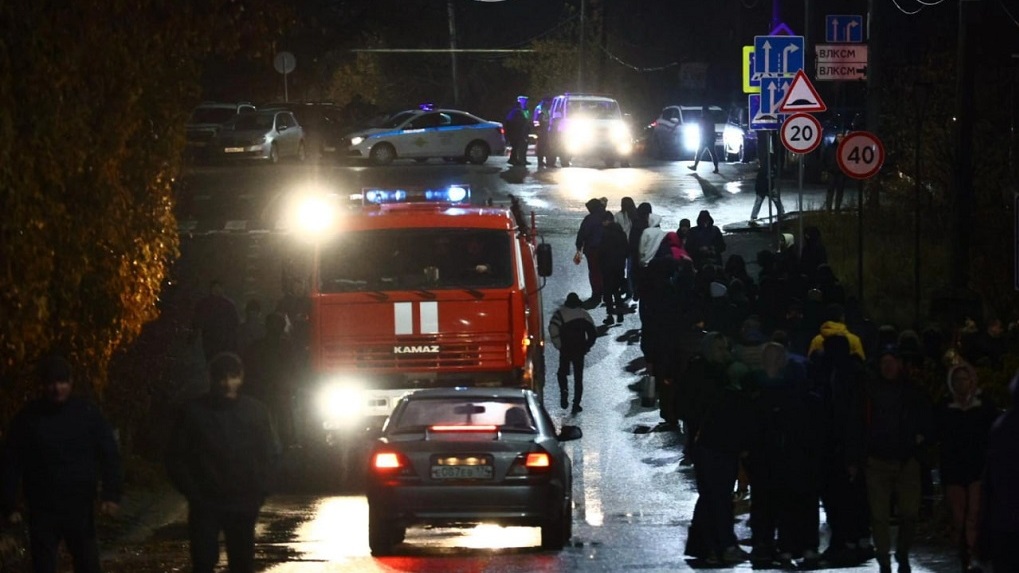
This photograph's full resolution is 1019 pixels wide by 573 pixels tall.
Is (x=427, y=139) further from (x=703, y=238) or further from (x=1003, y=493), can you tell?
(x=1003, y=493)

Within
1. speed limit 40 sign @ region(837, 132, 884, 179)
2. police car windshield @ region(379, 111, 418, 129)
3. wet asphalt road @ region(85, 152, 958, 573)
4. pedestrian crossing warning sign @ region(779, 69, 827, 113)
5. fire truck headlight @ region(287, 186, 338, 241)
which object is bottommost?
wet asphalt road @ region(85, 152, 958, 573)

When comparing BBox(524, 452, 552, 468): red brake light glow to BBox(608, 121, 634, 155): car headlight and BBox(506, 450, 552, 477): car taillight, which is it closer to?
BBox(506, 450, 552, 477): car taillight

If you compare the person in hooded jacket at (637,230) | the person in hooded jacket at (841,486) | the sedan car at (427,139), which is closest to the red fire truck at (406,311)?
the person in hooded jacket at (841,486)

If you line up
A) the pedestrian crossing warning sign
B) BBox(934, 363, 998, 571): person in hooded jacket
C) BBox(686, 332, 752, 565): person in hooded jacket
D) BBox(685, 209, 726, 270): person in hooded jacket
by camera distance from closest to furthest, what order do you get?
BBox(934, 363, 998, 571): person in hooded jacket, BBox(686, 332, 752, 565): person in hooded jacket, the pedestrian crossing warning sign, BBox(685, 209, 726, 270): person in hooded jacket

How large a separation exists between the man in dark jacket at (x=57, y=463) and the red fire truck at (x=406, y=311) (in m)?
7.23

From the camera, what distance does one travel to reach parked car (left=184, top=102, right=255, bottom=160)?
1828 inches

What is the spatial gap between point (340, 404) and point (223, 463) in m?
7.85

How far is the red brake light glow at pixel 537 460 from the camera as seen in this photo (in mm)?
13680

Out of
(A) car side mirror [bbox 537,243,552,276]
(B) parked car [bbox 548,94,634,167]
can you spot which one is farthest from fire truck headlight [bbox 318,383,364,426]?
(B) parked car [bbox 548,94,634,167]

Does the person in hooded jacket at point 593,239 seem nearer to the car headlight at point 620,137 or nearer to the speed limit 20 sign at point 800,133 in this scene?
the speed limit 20 sign at point 800,133

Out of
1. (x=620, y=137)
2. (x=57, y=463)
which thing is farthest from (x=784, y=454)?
(x=620, y=137)

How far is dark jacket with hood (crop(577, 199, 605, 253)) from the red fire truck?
27.1 ft

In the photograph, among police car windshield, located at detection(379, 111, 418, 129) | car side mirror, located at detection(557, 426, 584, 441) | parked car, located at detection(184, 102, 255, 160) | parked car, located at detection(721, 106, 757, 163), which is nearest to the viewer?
car side mirror, located at detection(557, 426, 584, 441)

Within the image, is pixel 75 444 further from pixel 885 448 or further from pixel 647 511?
pixel 647 511
